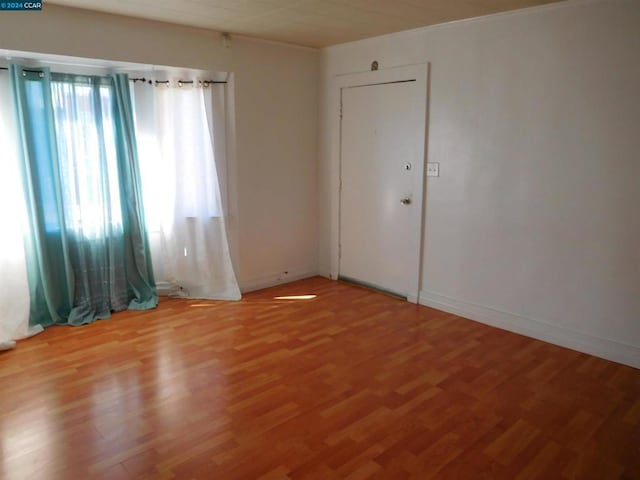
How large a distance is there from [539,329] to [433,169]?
1.62 m

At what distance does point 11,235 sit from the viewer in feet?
12.2

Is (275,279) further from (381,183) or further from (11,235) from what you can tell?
(11,235)

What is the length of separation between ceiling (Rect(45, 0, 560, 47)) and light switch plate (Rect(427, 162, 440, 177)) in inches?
46.6

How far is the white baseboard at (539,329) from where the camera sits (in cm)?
329

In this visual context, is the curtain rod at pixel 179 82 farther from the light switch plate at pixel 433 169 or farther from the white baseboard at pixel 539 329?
the white baseboard at pixel 539 329

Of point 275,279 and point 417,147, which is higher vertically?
point 417,147

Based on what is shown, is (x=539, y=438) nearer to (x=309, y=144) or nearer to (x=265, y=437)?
(x=265, y=437)

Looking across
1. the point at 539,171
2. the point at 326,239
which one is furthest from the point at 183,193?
the point at 539,171

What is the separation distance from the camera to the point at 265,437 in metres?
2.46

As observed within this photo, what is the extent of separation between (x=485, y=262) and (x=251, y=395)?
7.45 ft

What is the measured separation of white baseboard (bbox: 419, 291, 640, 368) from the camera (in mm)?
3295

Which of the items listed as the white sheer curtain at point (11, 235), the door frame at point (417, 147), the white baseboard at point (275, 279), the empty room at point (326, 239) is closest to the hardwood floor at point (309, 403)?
the empty room at point (326, 239)

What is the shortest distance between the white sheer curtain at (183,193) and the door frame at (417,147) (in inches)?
50.8

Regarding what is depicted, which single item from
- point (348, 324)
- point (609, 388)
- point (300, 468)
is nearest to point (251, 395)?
point (300, 468)
